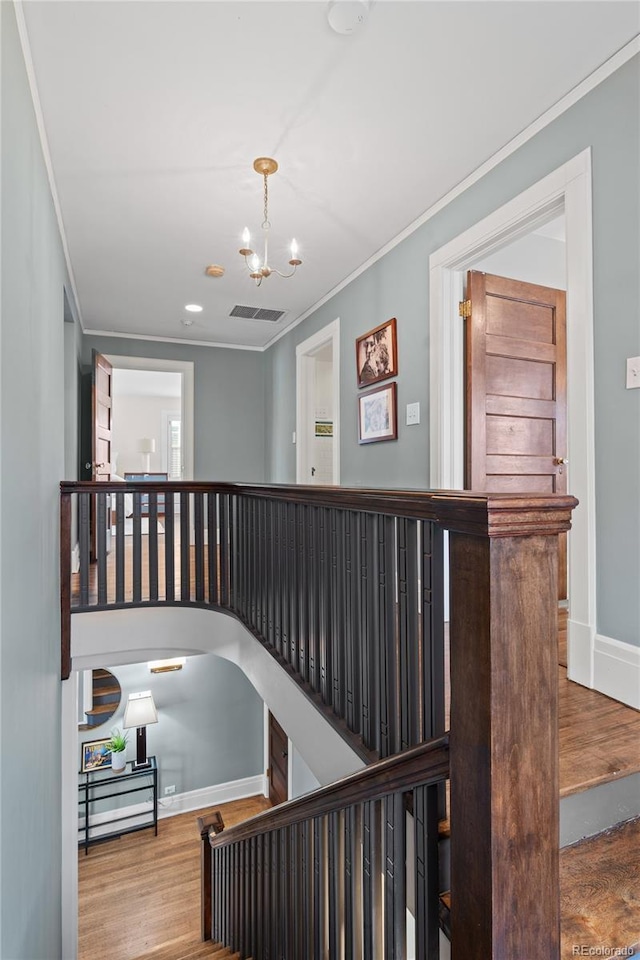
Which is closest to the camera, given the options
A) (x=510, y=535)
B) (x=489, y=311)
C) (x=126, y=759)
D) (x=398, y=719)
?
(x=510, y=535)

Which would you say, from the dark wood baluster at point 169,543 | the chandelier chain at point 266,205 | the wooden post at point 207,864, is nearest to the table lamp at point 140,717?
the wooden post at point 207,864

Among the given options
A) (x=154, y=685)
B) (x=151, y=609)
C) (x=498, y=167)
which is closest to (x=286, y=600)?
(x=151, y=609)

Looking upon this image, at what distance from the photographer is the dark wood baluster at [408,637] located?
1.33 m

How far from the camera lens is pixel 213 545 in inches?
137

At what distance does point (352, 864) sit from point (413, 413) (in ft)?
7.67

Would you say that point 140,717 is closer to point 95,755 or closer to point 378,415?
point 95,755

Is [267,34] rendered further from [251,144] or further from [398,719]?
[398,719]

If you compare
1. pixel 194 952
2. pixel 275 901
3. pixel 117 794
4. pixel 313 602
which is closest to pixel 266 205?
pixel 313 602

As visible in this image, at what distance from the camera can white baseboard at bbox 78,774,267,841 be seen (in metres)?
5.50

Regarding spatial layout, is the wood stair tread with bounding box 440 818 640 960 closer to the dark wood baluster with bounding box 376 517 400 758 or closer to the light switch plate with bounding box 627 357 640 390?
the dark wood baluster with bounding box 376 517 400 758

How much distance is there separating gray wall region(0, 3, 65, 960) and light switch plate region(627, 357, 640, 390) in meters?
2.04

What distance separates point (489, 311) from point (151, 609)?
2.90 metres

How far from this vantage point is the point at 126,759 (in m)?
5.71

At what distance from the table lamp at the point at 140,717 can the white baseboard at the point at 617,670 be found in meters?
4.89
